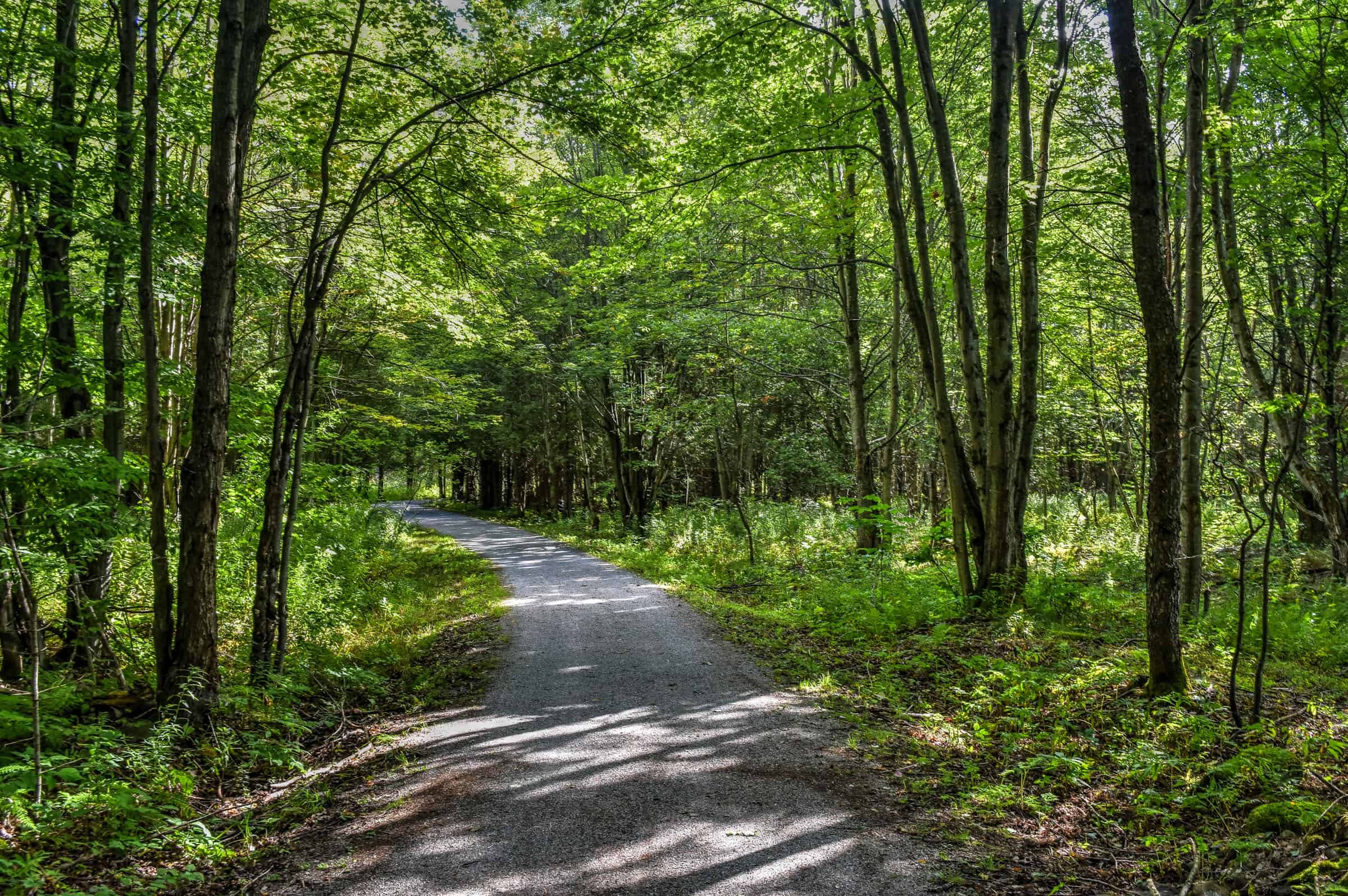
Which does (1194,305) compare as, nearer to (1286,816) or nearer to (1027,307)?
(1027,307)

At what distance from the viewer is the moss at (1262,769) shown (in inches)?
150

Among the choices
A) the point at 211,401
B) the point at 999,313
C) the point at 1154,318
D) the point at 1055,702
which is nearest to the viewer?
the point at 1154,318

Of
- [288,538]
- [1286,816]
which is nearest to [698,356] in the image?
[288,538]

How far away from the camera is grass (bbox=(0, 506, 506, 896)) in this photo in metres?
3.56

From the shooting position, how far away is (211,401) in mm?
5137

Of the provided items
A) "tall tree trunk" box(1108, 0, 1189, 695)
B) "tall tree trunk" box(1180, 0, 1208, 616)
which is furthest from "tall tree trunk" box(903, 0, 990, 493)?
"tall tree trunk" box(1108, 0, 1189, 695)

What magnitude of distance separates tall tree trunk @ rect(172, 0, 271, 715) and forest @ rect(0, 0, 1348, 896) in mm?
32

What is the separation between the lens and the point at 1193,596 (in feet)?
26.1

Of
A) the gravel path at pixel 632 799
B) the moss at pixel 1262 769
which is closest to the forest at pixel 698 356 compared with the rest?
the moss at pixel 1262 769

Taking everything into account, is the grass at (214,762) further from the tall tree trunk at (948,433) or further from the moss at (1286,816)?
the tall tree trunk at (948,433)

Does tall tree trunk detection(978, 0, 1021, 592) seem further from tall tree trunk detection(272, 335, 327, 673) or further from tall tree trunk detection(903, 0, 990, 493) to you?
tall tree trunk detection(272, 335, 327, 673)

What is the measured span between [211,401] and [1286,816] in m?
7.37

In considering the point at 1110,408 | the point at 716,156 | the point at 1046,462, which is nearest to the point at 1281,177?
the point at 716,156

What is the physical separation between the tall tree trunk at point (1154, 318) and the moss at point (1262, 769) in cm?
105
